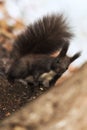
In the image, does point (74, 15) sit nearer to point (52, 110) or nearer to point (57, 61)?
point (57, 61)

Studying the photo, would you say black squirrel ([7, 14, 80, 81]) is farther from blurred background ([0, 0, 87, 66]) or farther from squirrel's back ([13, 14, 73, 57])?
blurred background ([0, 0, 87, 66])

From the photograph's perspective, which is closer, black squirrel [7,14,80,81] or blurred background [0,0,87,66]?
black squirrel [7,14,80,81]

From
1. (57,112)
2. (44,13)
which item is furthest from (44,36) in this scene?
(57,112)

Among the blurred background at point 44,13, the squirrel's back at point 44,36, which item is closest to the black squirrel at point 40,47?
the squirrel's back at point 44,36

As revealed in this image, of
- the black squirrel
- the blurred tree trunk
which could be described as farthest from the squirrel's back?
the blurred tree trunk

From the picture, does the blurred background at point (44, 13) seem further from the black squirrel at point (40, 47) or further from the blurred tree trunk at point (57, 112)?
the blurred tree trunk at point (57, 112)

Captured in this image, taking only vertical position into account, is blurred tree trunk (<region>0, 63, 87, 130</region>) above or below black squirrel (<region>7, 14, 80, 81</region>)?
below

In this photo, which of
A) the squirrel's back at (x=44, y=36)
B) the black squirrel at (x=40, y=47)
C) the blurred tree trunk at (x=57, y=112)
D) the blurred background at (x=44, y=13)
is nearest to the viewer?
the blurred tree trunk at (x=57, y=112)
